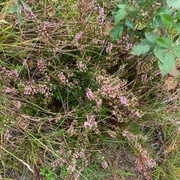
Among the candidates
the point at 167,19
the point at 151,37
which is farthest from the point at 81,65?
the point at 167,19

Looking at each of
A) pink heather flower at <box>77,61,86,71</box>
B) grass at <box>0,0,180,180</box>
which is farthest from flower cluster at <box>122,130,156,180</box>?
pink heather flower at <box>77,61,86,71</box>

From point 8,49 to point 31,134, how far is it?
1.30ft

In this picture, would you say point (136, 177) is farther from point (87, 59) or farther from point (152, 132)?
point (87, 59)

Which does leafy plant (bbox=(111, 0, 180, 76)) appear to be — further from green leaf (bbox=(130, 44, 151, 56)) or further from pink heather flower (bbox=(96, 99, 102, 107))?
pink heather flower (bbox=(96, 99, 102, 107))

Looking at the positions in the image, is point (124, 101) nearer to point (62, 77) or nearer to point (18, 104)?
point (62, 77)

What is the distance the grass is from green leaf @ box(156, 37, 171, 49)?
1.07ft

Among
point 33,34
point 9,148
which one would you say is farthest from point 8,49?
point 9,148

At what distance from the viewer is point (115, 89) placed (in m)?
1.56

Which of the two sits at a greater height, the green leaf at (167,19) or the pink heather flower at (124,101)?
the green leaf at (167,19)

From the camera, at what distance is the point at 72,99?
5.52 feet

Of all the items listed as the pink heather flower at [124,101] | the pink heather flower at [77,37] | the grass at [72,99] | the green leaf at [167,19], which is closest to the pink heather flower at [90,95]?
the grass at [72,99]

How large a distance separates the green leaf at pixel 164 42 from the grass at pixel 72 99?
32 centimetres

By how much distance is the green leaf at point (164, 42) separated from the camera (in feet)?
4.25

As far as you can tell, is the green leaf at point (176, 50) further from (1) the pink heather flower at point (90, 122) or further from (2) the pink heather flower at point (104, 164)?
(2) the pink heather flower at point (104, 164)
